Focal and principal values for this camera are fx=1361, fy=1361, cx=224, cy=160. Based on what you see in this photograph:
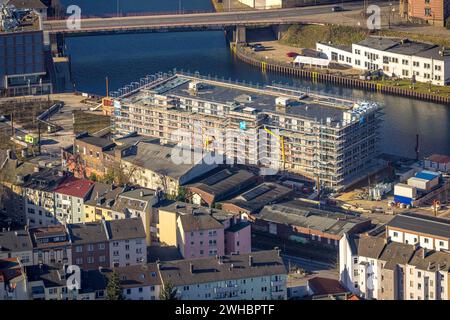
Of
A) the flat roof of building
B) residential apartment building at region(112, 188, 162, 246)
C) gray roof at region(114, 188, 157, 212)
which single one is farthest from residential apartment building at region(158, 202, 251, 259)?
the flat roof of building

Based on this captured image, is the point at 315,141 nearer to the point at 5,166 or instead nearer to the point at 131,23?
the point at 5,166

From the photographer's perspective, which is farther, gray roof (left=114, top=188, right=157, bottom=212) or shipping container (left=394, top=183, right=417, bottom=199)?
shipping container (left=394, top=183, right=417, bottom=199)

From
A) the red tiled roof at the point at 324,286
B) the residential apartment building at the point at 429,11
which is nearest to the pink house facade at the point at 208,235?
the red tiled roof at the point at 324,286

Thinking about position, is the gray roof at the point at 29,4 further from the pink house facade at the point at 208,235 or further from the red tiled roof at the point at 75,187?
the pink house facade at the point at 208,235

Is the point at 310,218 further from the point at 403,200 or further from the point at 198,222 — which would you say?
the point at 198,222

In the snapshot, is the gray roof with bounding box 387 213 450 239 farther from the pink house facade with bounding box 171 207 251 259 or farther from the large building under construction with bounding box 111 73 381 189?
the large building under construction with bounding box 111 73 381 189
